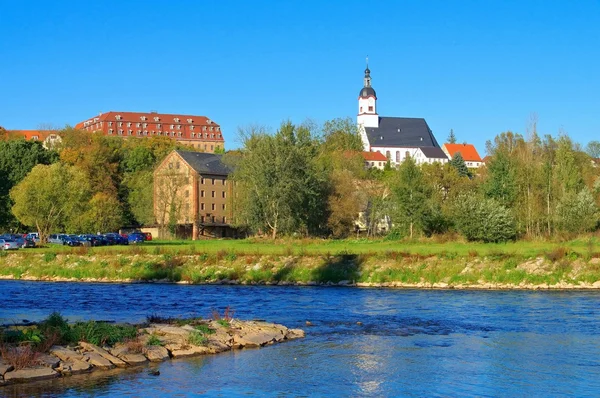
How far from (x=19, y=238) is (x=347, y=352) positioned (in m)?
61.9

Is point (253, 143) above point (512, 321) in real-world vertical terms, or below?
above

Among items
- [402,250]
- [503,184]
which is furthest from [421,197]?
[402,250]

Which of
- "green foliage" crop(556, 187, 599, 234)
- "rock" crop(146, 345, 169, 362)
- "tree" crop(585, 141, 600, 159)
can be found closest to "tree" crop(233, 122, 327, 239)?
"green foliage" crop(556, 187, 599, 234)

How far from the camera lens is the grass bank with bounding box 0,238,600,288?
1991 inches

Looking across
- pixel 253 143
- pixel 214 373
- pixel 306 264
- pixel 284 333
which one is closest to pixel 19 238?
pixel 253 143

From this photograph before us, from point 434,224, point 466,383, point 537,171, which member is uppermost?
point 537,171

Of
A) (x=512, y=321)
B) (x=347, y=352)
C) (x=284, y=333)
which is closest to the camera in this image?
(x=347, y=352)

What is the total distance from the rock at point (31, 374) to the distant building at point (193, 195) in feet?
309

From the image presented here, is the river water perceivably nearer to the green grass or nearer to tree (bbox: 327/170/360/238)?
the green grass

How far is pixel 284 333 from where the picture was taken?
29609 mm

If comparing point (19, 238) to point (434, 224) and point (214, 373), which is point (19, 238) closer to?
point (434, 224)

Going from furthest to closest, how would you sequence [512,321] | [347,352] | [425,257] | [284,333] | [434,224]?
[434,224] → [425,257] → [512,321] → [284,333] → [347,352]

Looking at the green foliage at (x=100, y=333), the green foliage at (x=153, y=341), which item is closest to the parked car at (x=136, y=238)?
the green foliage at (x=100, y=333)

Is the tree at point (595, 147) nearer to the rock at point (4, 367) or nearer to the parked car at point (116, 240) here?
the parked car at point (116, 240)
